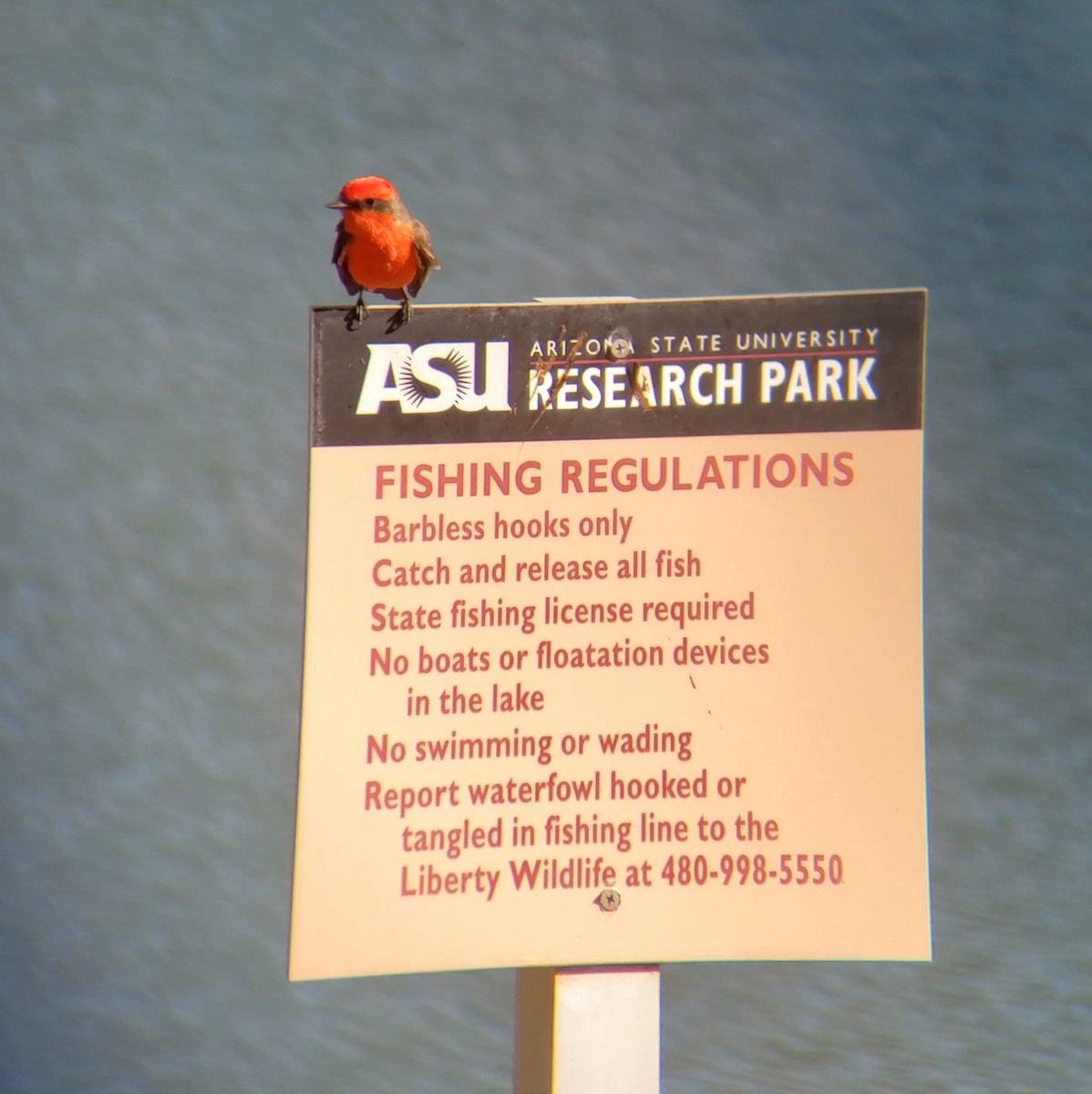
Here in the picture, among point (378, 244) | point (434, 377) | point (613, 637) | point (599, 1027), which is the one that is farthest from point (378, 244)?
point (599, 1027)

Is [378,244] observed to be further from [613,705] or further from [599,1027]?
[599,1027]

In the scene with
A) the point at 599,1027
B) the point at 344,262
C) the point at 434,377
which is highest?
the point at 344,262

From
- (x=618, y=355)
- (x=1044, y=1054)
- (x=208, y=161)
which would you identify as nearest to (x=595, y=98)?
(x=208, y=161)

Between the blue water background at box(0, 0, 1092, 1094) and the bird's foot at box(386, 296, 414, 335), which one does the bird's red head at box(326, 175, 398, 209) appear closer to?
the bird's foot at box(386, 296, 414, 335)

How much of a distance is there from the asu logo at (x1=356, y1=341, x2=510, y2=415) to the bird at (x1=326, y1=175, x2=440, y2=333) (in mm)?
50

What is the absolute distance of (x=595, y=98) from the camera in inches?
63.1

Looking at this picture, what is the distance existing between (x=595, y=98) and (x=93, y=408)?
683 millimetres

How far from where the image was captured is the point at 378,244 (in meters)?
0.99

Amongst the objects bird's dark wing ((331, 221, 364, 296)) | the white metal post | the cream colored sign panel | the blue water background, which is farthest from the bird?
the blue water background

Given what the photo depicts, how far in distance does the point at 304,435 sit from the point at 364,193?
634mm

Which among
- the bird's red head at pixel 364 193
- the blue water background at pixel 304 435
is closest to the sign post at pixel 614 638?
the bird's red head at pixel 364 193

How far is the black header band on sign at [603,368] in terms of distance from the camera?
0.95 metres

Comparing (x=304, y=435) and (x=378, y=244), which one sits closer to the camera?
(x=378, y=244)

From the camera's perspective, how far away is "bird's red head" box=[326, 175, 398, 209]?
Answer: 1008 mm
